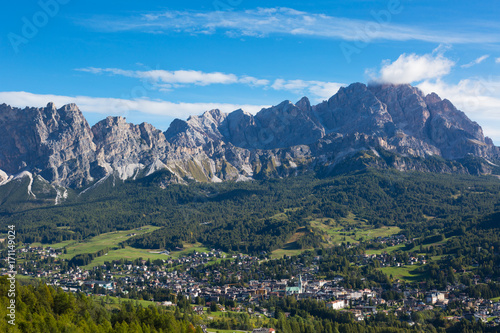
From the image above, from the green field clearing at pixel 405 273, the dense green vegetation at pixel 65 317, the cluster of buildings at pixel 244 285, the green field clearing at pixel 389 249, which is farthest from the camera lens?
the green field clearing at pixel 389 249

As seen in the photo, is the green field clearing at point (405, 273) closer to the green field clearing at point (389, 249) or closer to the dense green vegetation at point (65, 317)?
the green field clearing at point (389, 249)

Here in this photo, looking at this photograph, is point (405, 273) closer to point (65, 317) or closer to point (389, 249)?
point (389, 249)

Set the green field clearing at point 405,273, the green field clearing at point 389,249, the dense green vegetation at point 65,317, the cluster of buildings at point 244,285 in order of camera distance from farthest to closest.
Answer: the green field clearing at point 389,249
the green field clearing at point 405,273
the cluster of buildings at point 244,285
the dense green vegetation at point 65,317

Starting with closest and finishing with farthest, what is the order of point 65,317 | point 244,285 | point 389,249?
point 65,317 < point 244,285 < point 389,249

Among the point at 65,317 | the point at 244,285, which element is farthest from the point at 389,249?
the point at 65,317

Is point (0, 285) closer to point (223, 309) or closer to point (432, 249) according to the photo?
point (223, 309)

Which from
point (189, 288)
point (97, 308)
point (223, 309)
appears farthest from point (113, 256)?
point (97, 308)

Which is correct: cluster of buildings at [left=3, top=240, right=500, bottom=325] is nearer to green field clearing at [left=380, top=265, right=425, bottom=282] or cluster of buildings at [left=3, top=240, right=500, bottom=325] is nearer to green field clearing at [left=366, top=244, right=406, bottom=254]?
green field clearing at [left=380, top=265, right=425, bottom=282]

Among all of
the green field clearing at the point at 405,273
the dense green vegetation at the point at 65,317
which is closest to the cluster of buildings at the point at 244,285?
the green field clearing at the point at 405,273

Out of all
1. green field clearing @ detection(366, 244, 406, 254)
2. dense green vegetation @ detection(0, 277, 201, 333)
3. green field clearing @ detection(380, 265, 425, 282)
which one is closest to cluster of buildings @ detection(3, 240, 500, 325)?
green field clearing @ detection(380, 265, 425, 282)

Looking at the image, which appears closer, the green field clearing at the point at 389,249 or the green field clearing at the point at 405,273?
the green field clearing at the point at 405,273

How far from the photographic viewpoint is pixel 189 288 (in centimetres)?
14025

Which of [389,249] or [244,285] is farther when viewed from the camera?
[389,249]

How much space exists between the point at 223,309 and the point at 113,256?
9544cm
